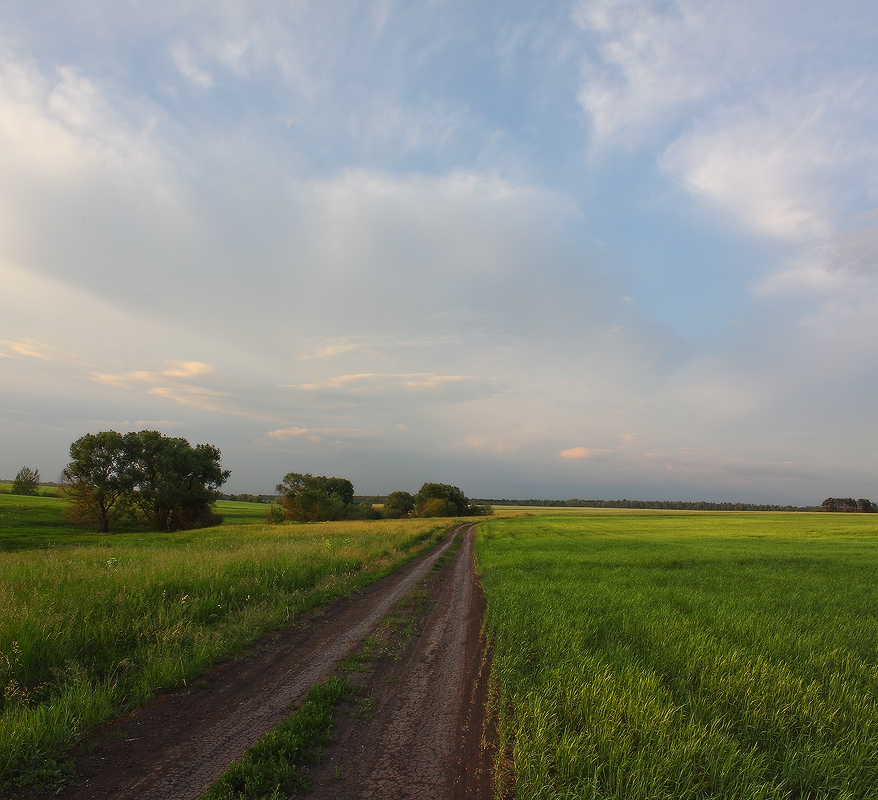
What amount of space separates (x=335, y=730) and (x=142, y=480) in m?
57.7

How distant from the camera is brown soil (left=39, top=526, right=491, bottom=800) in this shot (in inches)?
167

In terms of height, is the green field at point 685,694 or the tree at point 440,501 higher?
the green field at point 685,694

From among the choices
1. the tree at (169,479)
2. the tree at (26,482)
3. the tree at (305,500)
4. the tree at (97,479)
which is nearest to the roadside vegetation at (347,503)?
the tree at (305,500)

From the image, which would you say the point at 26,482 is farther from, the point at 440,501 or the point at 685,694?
the point at 685,694

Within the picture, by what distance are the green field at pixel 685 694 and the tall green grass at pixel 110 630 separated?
16.4ft

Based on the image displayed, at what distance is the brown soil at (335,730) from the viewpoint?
13.9ft

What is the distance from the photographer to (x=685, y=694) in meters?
5.73

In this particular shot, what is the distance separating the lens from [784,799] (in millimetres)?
3885

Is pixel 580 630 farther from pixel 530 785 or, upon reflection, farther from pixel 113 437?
pixel 113 437

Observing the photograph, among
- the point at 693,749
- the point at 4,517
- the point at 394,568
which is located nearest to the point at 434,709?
the point at 693,749

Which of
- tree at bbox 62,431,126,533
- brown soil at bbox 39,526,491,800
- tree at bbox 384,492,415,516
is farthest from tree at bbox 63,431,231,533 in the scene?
tree at bbox 384,492,415,516

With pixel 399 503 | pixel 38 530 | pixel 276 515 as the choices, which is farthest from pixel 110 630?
pixel 399 503

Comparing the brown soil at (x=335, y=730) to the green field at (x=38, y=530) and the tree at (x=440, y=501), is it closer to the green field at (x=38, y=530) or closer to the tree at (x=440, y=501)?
the green field at (x=38, y=530)

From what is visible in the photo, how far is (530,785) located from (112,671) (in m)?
6.63
